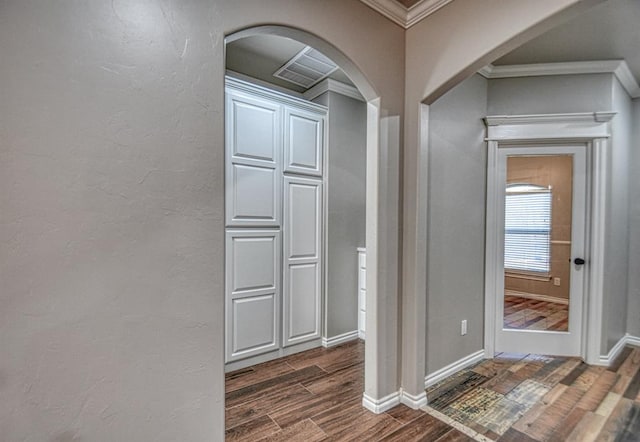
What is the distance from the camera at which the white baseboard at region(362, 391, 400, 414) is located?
213cm

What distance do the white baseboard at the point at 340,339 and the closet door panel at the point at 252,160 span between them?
1.33 metres

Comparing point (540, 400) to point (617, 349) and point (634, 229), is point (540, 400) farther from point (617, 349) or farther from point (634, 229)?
point (634, 229)

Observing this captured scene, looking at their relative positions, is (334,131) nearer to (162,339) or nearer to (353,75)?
(353,75)

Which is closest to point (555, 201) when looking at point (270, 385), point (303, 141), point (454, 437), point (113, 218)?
point (454, 437)

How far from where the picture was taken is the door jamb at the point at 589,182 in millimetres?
2879

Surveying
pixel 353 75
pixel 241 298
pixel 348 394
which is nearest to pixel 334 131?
pixel 353 75

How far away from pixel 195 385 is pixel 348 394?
1352 millimetres

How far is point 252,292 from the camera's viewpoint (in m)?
2.81

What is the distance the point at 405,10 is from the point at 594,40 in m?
1.63

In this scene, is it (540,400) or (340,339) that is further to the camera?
(340,339)

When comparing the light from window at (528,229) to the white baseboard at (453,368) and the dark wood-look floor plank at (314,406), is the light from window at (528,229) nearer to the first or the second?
the white baseboard at (453,368)

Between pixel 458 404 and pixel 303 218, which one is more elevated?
pixel 303 218

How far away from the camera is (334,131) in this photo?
11.0 feet

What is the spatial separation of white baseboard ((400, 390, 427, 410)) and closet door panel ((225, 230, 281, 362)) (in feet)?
4.05
